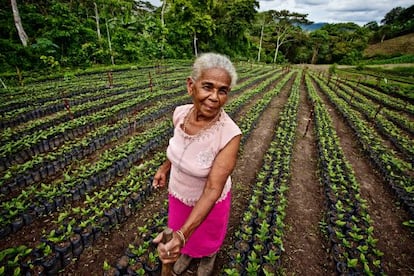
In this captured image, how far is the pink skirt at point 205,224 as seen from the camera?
1846 millimetres

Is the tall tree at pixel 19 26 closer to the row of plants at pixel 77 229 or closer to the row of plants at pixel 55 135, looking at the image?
the row of plants at pixel 55 135

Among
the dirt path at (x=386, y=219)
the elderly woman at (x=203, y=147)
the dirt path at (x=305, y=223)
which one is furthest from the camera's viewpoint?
the dirt path at (x=386, y=219)

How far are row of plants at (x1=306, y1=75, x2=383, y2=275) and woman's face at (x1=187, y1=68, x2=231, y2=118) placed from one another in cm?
280

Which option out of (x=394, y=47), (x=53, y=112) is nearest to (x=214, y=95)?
(x=53, y=112)

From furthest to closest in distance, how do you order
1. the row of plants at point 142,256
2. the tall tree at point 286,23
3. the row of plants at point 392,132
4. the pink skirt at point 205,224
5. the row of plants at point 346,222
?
1. the tall tree at point 286,23
2. the row of plants at point 392,132
3. the row of plants at point 346,222
4. the row of plants at point 142,256
5. the pink skirt at point 205,224

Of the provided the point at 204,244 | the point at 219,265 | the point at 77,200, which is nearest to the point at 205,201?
the point at 204,244

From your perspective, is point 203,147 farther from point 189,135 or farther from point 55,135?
point 55,135

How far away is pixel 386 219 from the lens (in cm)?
397

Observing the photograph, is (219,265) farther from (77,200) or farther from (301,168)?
(301,168)

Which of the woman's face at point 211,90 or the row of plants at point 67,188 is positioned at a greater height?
the woman's face at point 211,90

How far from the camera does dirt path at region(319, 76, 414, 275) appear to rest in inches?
123

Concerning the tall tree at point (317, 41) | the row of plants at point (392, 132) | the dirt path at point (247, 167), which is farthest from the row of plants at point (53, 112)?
the tall tree at point (317, 41)

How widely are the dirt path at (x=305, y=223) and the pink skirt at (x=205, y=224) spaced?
1.47 meters

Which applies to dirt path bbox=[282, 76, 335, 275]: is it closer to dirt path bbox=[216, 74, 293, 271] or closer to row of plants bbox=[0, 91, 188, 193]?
dirt path bbox=[216, 74, 293, 271]
